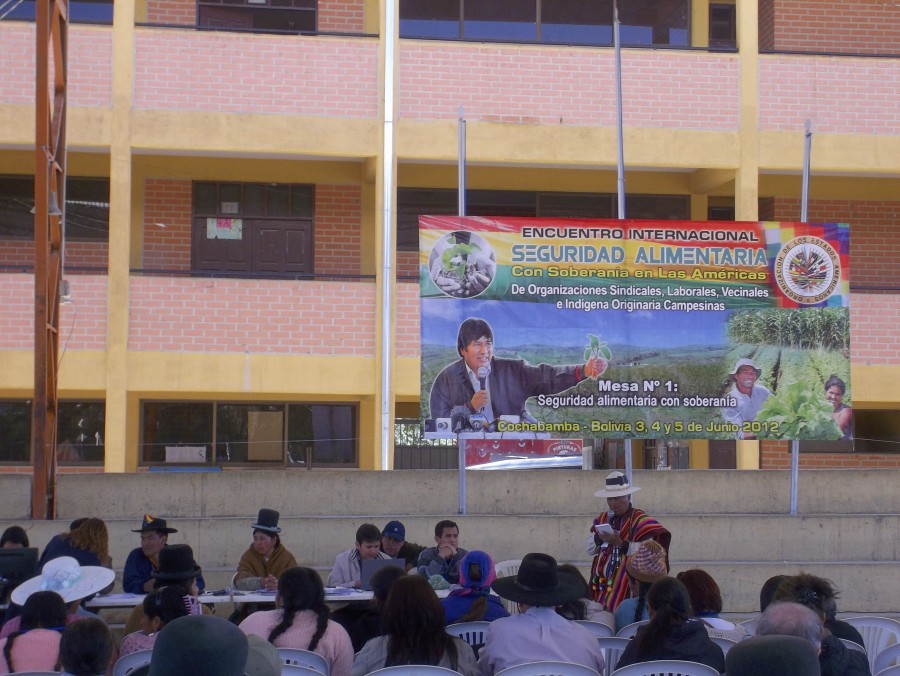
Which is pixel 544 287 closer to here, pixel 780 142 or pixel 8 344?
pixel 780 142

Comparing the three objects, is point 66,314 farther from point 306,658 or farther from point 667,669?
point 667,669

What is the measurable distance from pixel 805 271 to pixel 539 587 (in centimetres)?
606

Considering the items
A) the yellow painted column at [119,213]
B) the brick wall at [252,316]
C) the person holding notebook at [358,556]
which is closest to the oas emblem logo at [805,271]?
the person holding notebook at [358,556]

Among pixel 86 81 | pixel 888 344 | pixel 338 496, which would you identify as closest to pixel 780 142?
pixel 888 344

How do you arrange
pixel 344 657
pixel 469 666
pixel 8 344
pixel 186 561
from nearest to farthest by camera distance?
1. pixel 469 666
2. pixel 344 657
3. pixel 186 561
4. pixel 8 344

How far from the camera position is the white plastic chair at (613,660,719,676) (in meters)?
5.68

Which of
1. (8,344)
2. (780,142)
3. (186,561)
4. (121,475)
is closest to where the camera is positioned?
(186,561)

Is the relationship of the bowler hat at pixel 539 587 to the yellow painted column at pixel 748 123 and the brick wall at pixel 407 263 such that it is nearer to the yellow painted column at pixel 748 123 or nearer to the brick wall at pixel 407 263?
the yellow painted column at pixel 748 123

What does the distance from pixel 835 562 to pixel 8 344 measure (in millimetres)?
9969

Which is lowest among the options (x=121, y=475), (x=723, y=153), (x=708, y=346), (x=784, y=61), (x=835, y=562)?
(x=835, y=562)

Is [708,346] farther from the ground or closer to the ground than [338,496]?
farther from the ground

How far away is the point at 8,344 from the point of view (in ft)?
49.1

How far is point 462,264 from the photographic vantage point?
11.1 meters

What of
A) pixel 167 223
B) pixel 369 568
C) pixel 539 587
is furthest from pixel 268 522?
pixel 167 223
